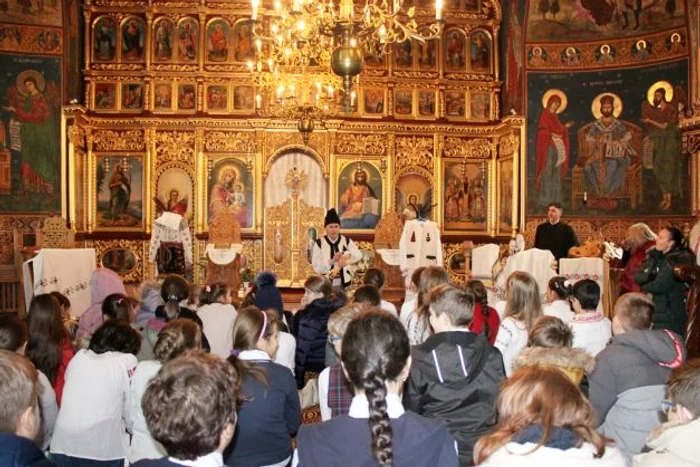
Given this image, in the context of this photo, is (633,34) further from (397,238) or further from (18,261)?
(18,261)

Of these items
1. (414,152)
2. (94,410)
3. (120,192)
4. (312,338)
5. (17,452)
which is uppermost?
(414,152)

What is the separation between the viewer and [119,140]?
67.7 feet

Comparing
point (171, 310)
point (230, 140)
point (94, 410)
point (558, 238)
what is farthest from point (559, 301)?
point (230, 140)

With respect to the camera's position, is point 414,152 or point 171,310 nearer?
point 171,310

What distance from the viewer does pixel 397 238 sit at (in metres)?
17.3

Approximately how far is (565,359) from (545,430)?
61.5 inches

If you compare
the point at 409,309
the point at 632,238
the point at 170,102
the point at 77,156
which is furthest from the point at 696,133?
the point at 77,156

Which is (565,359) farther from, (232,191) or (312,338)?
(232,191)

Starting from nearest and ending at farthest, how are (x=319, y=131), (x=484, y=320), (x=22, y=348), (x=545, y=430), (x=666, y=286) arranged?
1. (x=545, y=430)
2. (x=22, y=348)
3. (x=484, y=320)
4. (x=666, y=286)
5. (x=319, y=131)

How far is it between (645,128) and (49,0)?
1413cm

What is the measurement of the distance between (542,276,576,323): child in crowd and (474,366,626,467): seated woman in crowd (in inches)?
179

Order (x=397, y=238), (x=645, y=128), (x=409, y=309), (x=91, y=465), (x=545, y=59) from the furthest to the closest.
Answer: (x=545, y=59) < (x=645, y=128) < (x=397, y=238) < (x=409, y=309) < (x=91, y=465)

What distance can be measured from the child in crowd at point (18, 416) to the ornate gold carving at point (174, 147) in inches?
700

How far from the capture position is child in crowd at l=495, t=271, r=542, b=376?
636cm
